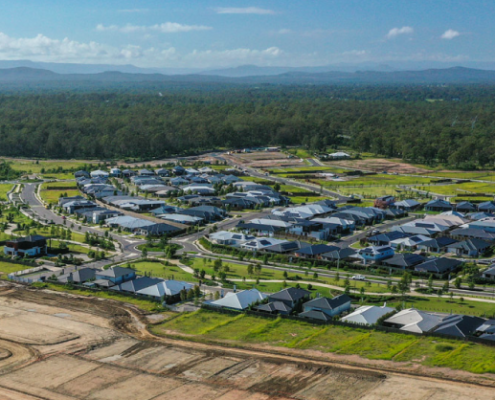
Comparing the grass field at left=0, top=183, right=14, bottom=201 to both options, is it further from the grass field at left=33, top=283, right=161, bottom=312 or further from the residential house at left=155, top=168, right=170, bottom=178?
the grass field at left=33, top=283, right=161, bottom=312

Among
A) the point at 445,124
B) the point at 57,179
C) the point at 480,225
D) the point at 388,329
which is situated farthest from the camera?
the point at 445,124

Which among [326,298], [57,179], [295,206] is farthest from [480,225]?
[57,179]

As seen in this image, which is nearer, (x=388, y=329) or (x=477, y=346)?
(x=477, y=346)

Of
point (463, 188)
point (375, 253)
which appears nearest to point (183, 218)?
point (375, 253)

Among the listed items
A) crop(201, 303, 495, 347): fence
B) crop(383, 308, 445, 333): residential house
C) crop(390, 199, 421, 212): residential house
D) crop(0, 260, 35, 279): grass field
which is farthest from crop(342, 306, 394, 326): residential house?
crop(390, 199, 421, 212): residential house

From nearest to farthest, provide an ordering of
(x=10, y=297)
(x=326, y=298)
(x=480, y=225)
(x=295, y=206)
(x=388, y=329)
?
(x=388, y=329) < (x=326, y=298) < (x=10, y=297) < (x=480, y=225) < (x=295, y=206)

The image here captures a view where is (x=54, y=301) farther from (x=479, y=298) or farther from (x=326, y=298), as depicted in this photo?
(x=479, y=298)
